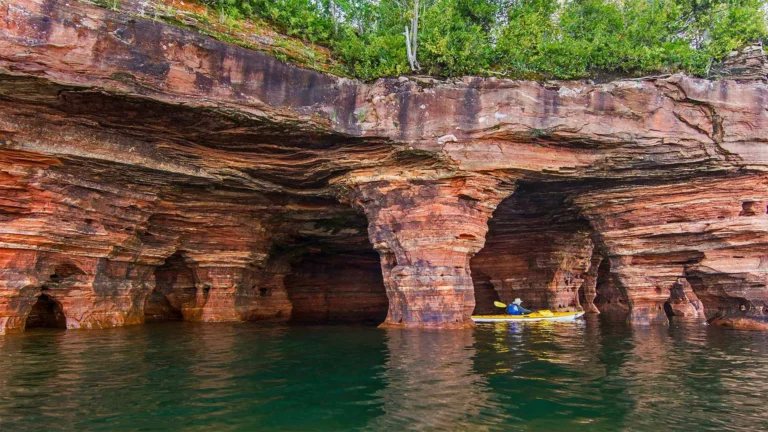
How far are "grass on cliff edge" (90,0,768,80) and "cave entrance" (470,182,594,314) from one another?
746 cm

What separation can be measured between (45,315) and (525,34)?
20322 millimetres

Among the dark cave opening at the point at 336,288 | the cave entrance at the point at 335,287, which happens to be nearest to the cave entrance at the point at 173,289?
the cave entrance at the point at 335,287

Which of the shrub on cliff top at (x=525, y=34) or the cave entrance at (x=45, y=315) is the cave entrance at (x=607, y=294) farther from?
the cave entrance at (x=45, y=315)

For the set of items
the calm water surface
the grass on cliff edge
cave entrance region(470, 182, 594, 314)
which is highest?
the grass on cliff edge

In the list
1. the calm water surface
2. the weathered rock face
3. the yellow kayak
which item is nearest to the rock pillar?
the weathered rock face

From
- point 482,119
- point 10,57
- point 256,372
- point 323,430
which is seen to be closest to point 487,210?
point 482,119

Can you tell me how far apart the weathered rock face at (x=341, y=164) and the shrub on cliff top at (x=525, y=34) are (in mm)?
1308

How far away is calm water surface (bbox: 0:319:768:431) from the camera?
20.0 ft

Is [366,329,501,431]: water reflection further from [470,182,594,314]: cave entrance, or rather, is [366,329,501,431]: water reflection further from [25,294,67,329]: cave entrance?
[25,294,67,329]: cave entrance

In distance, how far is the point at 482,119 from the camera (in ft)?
50.1

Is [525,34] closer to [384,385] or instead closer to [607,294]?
[384,385]

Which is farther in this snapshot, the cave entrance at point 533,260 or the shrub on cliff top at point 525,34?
the cave entrance at point 533,260

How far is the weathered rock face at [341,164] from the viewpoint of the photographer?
1268 cm

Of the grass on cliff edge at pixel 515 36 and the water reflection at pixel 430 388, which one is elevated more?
the grass on cliff edge at pixel 515 36
